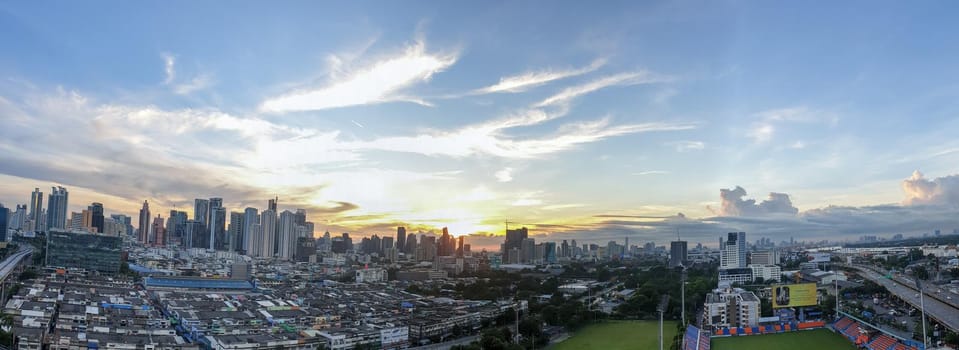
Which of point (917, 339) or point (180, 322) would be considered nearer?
point (917, 339)

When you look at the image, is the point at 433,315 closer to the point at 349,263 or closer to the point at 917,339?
the point at 917,339

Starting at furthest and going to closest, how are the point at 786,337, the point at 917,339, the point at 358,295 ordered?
the point at 358,295
the point at 786,337
the point at 917,339

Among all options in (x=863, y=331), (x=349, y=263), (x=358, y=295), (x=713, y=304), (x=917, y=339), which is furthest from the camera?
(x=349, y=263)

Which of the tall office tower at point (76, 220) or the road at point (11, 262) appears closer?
the road at point (11, 262)

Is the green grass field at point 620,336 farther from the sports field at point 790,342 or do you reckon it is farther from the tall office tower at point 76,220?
the tall office tower at point 76,220

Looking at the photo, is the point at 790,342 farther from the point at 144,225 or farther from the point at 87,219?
the point at 144,225

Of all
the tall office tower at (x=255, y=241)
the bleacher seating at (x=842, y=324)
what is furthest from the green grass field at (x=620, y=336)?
the tall office tower at (x=255, y=241)

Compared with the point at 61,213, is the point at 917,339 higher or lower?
lower

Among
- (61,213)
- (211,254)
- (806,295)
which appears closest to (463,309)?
(806,295)
